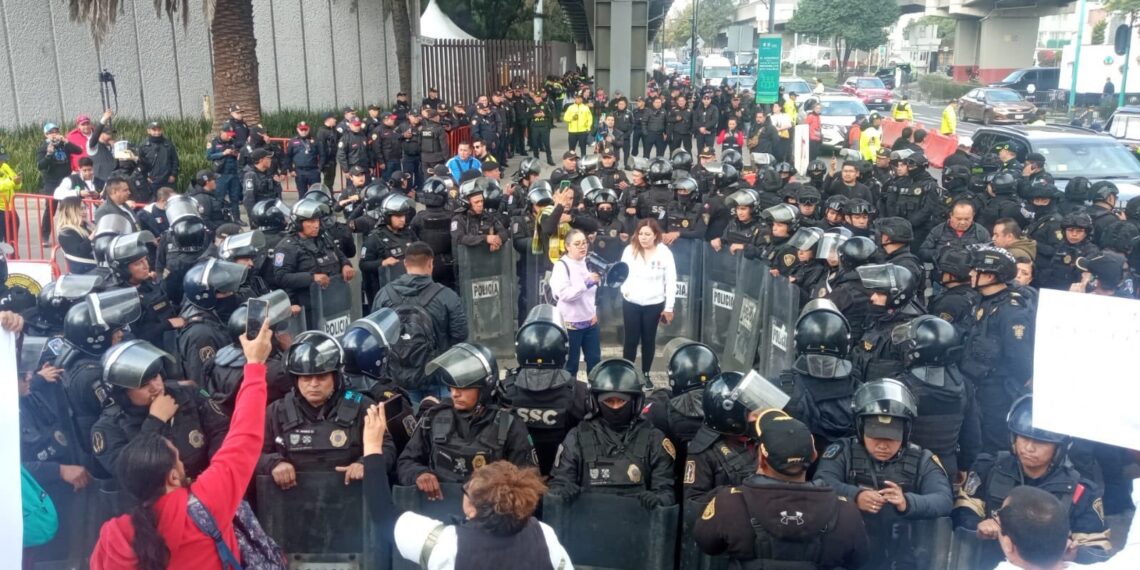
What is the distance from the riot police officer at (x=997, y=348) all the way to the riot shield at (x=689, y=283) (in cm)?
396

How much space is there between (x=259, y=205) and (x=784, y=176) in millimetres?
6487

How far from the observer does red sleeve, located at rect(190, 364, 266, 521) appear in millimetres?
3428

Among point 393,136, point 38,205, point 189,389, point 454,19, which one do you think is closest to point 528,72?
point 454,19

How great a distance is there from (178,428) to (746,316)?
572cm

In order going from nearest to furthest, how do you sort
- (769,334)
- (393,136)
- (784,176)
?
1. (769,334)
2. (784,176)
3. (393,136)

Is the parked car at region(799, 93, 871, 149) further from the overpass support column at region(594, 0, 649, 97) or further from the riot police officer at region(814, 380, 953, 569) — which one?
the riot police officer at region(814, 380, 953, 569)

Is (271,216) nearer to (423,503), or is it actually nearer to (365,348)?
(365,348)

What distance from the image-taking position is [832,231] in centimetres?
849

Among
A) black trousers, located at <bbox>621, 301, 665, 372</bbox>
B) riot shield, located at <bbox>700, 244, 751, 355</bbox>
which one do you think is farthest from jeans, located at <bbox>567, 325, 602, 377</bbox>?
riot shield, located at <bbox>700, 244, 751, 355</bbox>

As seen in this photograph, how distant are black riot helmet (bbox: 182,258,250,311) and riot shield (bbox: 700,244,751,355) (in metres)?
5.12

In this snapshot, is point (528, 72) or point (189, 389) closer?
point (189, 389)

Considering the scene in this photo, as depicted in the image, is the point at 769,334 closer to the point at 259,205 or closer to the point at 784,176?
the point at 784,176

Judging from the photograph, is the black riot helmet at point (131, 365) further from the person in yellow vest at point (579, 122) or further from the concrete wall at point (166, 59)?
the person in yellow vest at point (579, 122)

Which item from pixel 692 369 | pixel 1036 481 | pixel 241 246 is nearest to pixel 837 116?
pixel 241 246
